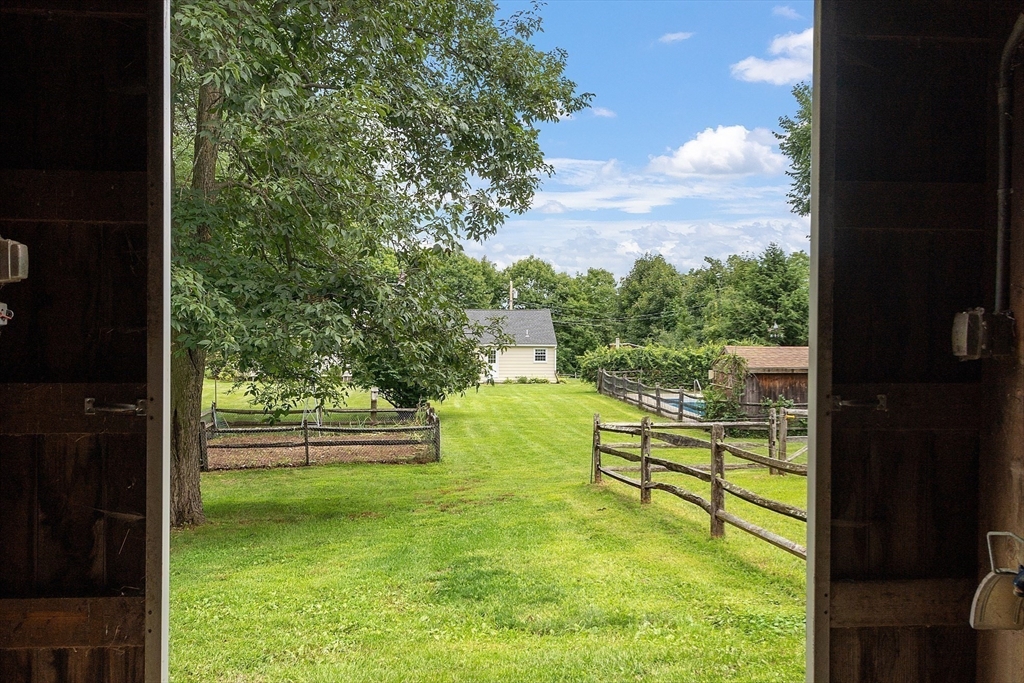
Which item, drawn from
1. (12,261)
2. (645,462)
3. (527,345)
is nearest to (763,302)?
(527,345)

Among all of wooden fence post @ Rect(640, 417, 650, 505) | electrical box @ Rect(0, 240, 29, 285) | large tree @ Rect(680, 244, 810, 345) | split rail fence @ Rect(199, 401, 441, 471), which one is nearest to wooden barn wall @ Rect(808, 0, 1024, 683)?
electrical box @ Rect(0, 240, 29, 285)

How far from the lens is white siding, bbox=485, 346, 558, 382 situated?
A: 10.8m

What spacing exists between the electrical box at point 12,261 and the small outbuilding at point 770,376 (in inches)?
315

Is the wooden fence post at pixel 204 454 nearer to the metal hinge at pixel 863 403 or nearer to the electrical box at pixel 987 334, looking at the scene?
the metal hinge at pixel 863 403

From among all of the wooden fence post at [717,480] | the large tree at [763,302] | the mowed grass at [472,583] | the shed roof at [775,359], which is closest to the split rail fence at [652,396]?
the large tree at [763,302]

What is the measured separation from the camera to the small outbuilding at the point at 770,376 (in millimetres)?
8227

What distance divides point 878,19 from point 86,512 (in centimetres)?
211

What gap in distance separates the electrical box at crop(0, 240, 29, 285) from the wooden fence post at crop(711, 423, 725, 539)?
13.4 feet

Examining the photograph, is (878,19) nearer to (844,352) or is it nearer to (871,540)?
(844,352)

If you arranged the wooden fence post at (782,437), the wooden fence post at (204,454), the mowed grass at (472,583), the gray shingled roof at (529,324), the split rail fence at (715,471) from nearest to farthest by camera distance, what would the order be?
the mowed grass at (472,583), the split rail fence at (715,471), the wooden fence post at (782,437), the wooden fence post at (204,454), the gray shingled roof at (529,324)

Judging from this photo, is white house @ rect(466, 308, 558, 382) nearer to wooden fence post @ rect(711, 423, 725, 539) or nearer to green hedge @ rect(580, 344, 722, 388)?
green hedge @ rect(580, 344, 722, 388)

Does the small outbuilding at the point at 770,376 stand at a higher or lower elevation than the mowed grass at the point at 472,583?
higher

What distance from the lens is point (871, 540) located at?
1.53 m

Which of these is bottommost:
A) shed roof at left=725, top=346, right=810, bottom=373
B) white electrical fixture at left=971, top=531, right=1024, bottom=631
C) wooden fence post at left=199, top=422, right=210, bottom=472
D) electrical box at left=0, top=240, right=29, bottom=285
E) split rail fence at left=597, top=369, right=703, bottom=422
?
wooden fence post at left=199, top=422, right=210, bottom=472
